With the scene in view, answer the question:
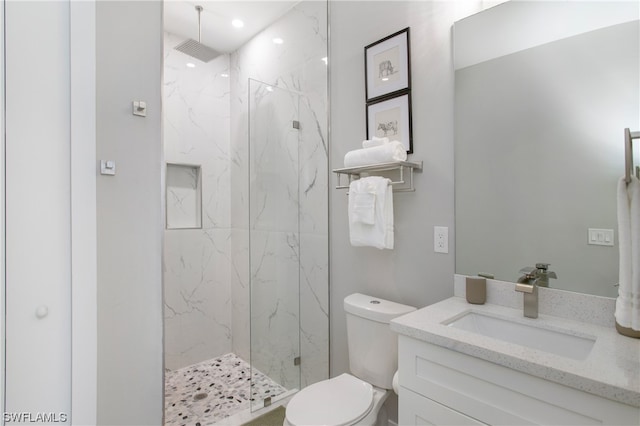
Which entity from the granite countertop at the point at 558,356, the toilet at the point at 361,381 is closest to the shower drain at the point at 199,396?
the toilet at the point at 361,381

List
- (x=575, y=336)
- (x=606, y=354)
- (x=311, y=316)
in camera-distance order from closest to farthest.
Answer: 1. (x=606, y=354)
2. (x=575, y=336)
3. (x=311, y=316)

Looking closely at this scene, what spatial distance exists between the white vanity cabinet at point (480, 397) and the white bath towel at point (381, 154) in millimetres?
815

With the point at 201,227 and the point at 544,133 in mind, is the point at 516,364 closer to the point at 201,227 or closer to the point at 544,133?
the point at 544,133

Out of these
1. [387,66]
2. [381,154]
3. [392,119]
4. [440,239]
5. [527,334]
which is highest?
[387,66]

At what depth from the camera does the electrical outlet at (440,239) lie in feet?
4.93

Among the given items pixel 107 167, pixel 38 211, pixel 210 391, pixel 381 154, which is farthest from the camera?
pixel 210 391

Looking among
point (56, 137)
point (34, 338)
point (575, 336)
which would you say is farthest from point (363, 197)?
point (34, 338)

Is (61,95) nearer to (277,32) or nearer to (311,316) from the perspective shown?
(277,32)

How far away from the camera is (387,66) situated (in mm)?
1734

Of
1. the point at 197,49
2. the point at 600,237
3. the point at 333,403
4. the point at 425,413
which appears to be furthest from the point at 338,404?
the point at 197,49

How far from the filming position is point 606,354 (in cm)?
88

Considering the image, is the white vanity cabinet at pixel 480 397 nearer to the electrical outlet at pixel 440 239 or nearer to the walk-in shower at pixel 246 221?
the electrical outlet at pixel 440 239

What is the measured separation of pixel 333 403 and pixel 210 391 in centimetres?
134

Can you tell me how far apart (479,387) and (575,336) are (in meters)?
0.42
